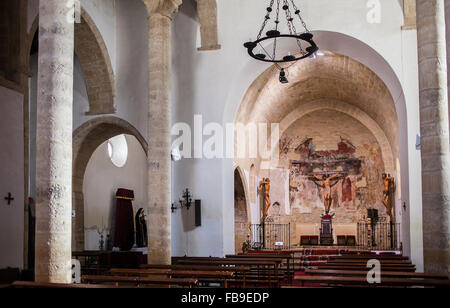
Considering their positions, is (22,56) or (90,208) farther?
(90,208)

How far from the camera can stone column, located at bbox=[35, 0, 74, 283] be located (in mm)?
7081

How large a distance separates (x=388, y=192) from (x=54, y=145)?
17486 millimetres

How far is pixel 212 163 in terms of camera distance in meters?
13.5

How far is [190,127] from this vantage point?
45.0ft

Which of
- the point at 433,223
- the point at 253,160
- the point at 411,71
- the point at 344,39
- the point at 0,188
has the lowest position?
the point at 433,223

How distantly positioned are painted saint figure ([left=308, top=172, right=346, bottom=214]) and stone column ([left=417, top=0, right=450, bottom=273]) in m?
17.6

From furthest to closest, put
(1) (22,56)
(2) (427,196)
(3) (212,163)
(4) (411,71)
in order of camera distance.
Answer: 1. (3) (212,163)
2. (4) (411,71)
3. (1) (22,56)
4. (2) (427,196)

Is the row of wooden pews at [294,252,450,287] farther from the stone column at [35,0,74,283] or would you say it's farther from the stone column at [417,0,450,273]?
the stone column at [35,0,74,283]

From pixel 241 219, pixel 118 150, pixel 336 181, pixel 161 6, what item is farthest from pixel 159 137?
pixel 336 181

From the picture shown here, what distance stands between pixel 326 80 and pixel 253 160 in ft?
14.9

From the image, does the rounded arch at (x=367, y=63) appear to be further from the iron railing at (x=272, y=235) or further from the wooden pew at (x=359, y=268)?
the iron railing at (x=272, y=235)

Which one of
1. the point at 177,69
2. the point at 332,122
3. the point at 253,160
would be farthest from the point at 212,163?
the point at 332,122

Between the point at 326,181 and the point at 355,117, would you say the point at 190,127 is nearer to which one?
the point at 355,117

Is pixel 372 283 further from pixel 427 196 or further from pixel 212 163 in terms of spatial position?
pixel 212 163
